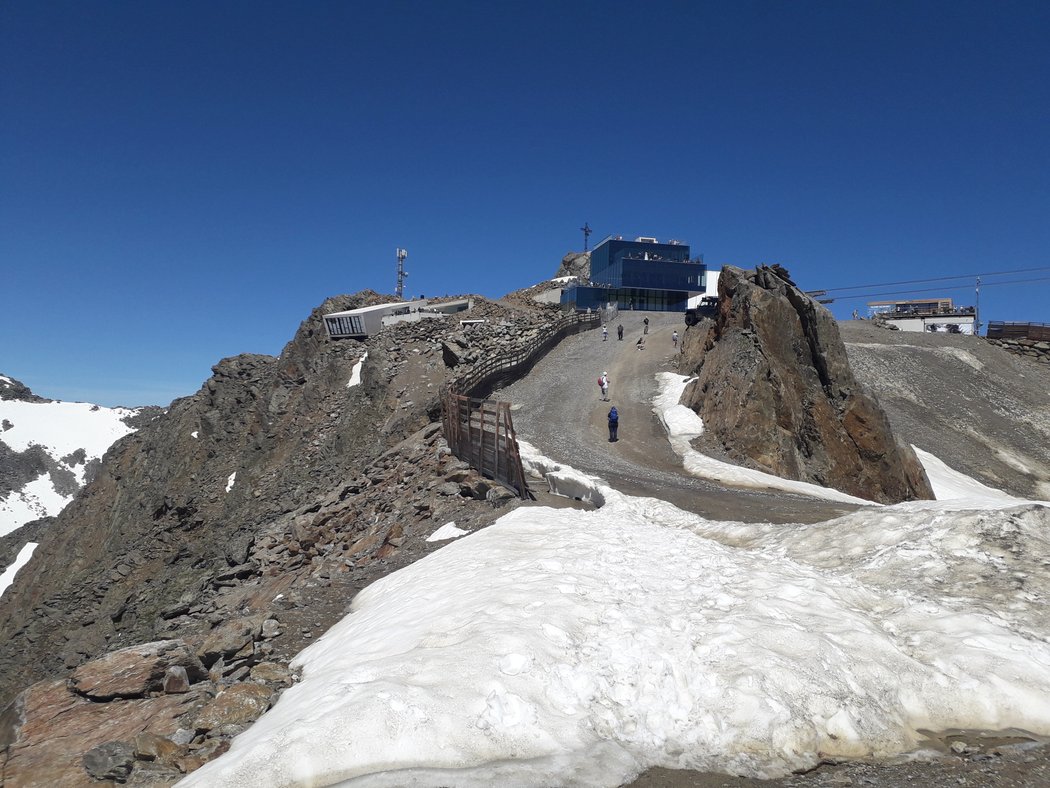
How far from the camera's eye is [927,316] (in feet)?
220

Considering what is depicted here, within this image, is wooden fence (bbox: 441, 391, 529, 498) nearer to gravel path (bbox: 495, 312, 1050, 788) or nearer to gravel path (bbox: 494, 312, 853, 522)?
gravel path (bbox: 494, 312, 853, 522)

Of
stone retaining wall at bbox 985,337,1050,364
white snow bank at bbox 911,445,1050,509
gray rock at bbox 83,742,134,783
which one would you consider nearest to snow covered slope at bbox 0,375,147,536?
gray rock at bbox 83,742,134,783

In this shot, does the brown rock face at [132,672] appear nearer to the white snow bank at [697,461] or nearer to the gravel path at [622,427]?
the gravel path at [622,427]

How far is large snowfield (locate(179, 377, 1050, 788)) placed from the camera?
429 cm

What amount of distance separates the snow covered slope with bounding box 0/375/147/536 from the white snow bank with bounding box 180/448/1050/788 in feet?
505

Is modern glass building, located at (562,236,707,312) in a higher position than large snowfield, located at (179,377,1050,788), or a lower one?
higher

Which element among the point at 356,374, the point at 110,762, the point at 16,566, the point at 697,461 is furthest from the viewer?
the point at 16,566

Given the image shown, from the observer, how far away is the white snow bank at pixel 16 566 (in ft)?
167

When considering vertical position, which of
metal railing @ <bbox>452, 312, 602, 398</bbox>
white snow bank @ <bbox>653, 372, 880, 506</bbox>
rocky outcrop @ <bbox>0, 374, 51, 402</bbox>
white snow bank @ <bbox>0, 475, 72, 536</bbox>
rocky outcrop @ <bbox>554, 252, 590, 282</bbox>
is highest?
rocky outcrop @ <bbox>554, 252, 590, 282</bbox>

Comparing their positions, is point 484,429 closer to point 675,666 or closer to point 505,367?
point 675,666

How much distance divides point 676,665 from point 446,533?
318 inches

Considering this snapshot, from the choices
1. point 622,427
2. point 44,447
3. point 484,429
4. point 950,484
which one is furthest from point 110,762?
point 44,447

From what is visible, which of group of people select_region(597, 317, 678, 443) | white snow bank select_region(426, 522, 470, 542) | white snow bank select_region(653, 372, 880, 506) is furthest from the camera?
group of people select_region(597, 317, 678, 443)

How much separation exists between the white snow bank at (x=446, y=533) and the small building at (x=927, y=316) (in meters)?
65.1
